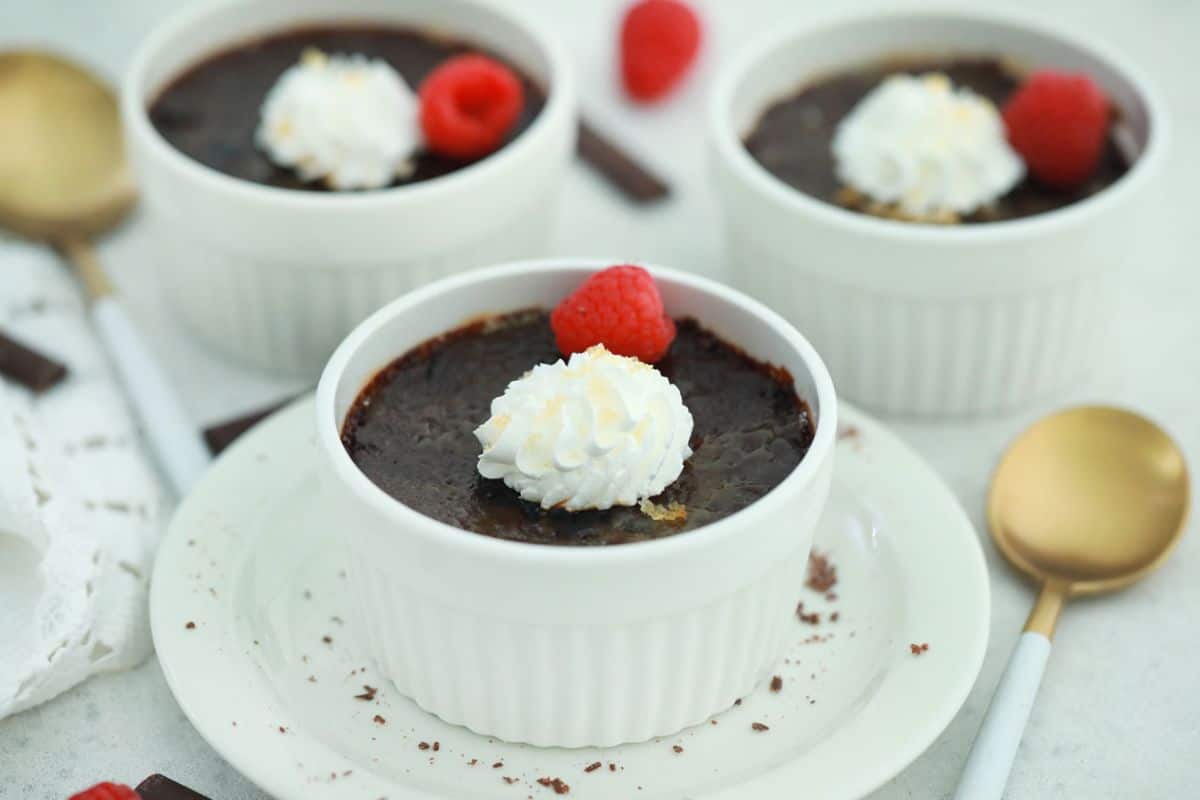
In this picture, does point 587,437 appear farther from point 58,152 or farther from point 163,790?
point 58,152

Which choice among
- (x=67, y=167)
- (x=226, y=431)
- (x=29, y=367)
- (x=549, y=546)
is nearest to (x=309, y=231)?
(x=226, y=431)

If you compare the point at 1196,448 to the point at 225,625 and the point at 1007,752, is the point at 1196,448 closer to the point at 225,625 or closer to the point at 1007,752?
the point at 1007,752

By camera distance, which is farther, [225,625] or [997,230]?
[997,230]

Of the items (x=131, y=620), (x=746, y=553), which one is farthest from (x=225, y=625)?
(x=746, y=553)

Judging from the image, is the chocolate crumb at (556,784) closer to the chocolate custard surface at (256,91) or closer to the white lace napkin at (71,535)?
the white lace napkin at (71,535)

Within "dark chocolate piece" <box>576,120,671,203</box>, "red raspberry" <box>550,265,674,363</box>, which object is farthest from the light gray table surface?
"red raspberry" <box>550,265,674,363</box>

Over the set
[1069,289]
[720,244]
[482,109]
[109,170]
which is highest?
[1069,289]

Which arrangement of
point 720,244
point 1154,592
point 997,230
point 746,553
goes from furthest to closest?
point 720,244
point 997,230
point 1154,592
point 746,553
